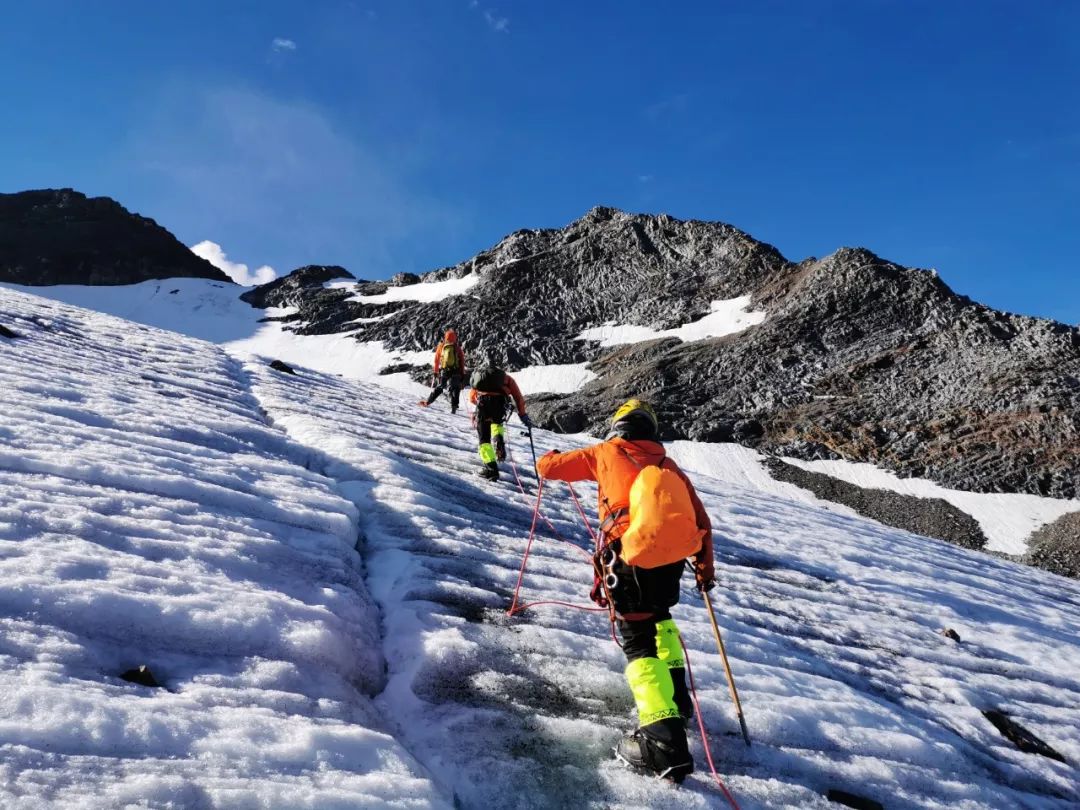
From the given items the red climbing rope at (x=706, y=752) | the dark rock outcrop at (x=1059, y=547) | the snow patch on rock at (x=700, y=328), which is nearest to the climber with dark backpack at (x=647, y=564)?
the red climbing rope at (x=706, y=752)

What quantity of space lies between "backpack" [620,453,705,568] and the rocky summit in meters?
35.6

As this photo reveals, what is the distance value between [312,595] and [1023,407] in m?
41.4

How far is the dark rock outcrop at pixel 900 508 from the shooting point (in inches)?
1170

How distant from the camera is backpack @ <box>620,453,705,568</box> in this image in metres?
4.52

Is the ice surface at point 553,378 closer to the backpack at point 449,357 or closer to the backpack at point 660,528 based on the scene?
the backpack at point 449,357

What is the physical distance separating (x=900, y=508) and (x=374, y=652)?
110 feet

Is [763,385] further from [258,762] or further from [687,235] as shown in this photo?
[258,762]

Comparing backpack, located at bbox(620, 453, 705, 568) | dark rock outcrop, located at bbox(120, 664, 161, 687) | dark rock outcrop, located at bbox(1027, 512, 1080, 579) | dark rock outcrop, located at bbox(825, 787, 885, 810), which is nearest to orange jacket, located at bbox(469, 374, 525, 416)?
backpack, located at bbox(620, 453, 705, 568)

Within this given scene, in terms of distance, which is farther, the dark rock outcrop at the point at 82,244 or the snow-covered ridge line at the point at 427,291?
the dark rock outcrop at the point at 82,244

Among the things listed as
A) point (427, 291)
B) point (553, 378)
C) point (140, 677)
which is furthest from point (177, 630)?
point (427, 291)

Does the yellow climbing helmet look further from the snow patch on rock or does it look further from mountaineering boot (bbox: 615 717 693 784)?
the snow patch on rock

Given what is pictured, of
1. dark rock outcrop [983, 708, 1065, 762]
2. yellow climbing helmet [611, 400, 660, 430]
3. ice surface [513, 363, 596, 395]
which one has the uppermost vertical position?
ice surface [513, 363, 596, 395]

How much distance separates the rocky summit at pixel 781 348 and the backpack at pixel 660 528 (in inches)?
1400

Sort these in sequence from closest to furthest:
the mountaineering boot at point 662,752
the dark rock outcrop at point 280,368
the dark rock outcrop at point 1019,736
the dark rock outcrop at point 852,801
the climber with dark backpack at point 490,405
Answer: the mountaineering boot at point 662,752 → the dark rock outcrop at point 852,801 → the dark rock outcrop at point 1019,736 → the climber with dark backpack at point 490,405 → the dark rock outcrop at point 280,368
